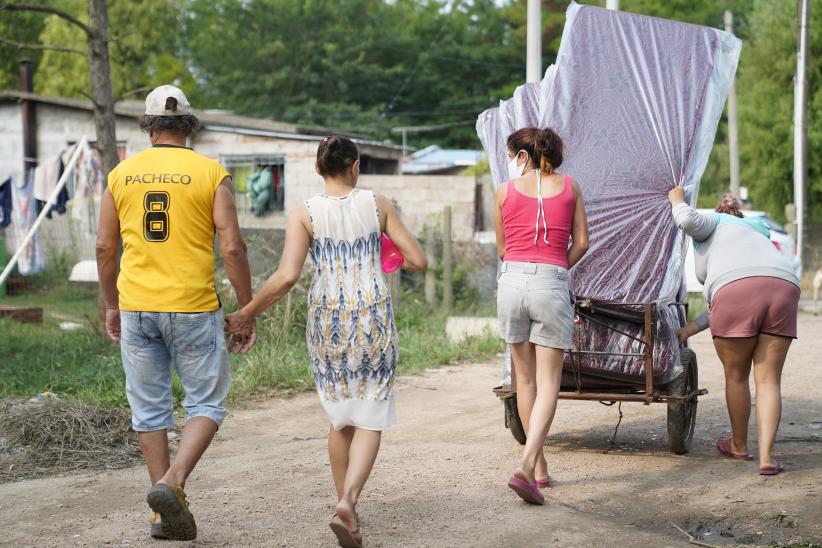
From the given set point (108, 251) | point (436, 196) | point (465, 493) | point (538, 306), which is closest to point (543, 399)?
point (538, 306)

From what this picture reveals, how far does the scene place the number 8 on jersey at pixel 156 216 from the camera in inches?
185

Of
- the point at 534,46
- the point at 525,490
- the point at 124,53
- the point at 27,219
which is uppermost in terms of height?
the point at 124,53

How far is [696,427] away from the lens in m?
7.70

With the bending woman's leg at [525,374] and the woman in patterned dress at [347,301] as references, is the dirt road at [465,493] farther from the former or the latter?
the woman in patterned dress at [347,301]

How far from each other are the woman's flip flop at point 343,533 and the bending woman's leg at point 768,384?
107 inches

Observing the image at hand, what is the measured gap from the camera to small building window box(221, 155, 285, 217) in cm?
2158

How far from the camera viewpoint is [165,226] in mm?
4711

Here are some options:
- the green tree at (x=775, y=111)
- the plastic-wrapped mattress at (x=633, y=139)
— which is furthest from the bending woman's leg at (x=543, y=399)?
the green tree at (x=775, y=111)

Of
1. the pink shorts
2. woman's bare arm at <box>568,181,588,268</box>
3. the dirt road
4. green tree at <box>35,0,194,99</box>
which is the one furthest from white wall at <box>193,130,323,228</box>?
woman's bare arm at <box>568,181,588,268</box>

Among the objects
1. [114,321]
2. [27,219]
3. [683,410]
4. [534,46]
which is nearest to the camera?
[114,321]

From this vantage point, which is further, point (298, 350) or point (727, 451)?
point (298, 350)

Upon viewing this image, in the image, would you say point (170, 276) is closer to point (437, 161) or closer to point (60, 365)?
point (60, 365)

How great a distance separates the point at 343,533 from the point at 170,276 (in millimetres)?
1336

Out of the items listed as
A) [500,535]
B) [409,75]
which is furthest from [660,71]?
[409,75]
